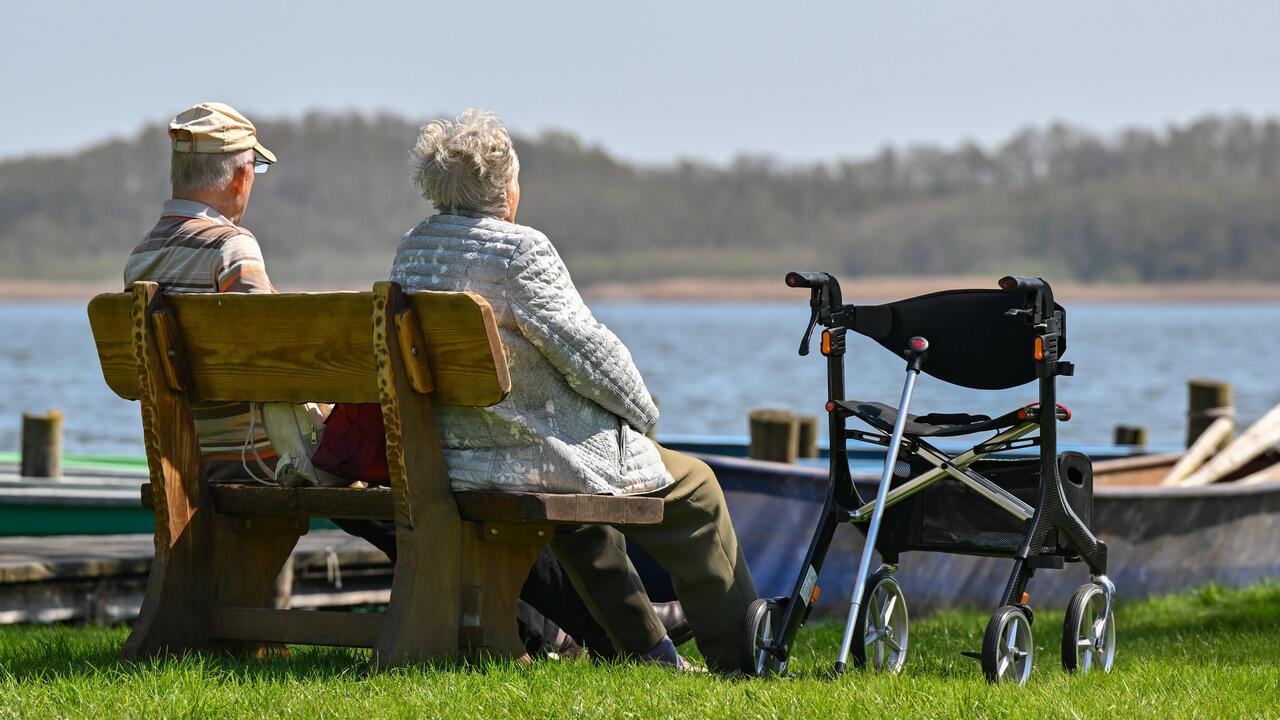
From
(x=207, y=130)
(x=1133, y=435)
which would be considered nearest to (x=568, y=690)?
(x=207, y=130)

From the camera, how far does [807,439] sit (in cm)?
1341

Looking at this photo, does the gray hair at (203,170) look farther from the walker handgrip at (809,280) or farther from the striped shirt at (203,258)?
the walker handgrip at (809,280)

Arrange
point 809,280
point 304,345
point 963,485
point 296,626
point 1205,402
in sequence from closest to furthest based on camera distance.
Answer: point 304,345 → point 296,626 → point 809,280 → point 963,485 → point 1205,402

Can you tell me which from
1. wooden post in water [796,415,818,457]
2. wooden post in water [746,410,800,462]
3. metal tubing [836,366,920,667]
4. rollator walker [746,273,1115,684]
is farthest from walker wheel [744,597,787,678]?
wooden post in water [796,415,818,457]

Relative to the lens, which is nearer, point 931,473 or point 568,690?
point 568,690

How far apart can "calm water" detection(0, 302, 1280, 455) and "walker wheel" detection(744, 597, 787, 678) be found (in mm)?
24212

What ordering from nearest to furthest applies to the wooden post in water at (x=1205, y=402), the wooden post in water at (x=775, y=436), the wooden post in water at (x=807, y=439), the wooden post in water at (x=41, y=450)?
the wooden post in water at (x=775, y=436), the wooden post in water at (x=41, y=450), the wooden post in water at (x=807, y=439), the wooden post in water at (x=1205, y=402)

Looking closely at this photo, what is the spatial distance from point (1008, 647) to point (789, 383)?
47.0m

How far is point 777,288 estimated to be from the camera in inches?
5778

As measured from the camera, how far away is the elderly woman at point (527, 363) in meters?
4.70

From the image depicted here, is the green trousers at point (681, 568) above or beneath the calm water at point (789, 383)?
above

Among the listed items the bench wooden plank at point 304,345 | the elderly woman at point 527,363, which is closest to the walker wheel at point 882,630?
the elderly woman at point 527,363

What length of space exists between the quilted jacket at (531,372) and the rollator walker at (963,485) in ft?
2.03

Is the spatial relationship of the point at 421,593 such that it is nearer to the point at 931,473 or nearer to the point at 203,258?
the point at 203,258
